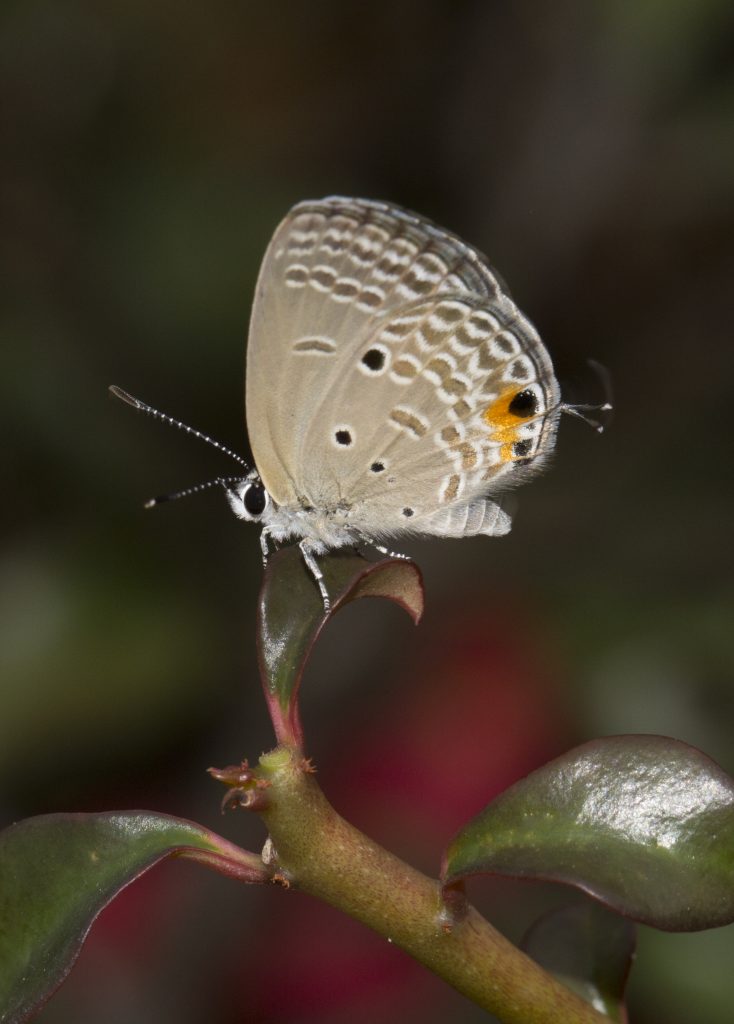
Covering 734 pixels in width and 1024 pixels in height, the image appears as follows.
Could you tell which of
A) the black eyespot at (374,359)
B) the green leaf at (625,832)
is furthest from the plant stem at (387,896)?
the black eyespot at (374,359)

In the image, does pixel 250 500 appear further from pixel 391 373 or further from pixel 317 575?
pixel 317 575

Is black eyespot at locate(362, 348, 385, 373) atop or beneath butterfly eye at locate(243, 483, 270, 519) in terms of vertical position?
atop

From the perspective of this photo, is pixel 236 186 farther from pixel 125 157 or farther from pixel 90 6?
pixel 90 6

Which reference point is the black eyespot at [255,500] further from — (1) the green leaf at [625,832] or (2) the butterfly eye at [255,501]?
(1) the green leaf at [625,832]

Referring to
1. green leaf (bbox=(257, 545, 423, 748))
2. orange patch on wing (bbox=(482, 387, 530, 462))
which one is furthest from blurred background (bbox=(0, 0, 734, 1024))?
green leaf (bbox=(257, 545, 423, 748))

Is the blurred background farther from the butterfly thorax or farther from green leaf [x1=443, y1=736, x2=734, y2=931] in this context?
green leaf [x1=443, y1=736, x2=734, y2=931]

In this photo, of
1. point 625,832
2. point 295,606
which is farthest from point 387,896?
point 295,606

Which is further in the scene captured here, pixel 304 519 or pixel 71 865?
pixel 304 519

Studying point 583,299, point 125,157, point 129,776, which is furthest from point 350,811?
point 125,157
